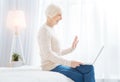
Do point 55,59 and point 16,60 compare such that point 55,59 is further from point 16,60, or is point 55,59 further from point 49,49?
point 16,60

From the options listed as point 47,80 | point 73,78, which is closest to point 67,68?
point 73,78

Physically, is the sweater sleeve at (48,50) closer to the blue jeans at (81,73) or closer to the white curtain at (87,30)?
the blue jeans at (81,73)

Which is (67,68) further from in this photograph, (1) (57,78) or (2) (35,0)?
(2) (35,0)

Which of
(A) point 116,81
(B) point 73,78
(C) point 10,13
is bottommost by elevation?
(A) point 116,81

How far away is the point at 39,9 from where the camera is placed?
13.4ft

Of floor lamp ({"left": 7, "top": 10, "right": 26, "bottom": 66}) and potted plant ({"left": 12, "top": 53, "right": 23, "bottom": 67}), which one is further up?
floor lamp ({"left": 7, "top": 10, "right": 26, "bottom": 66})

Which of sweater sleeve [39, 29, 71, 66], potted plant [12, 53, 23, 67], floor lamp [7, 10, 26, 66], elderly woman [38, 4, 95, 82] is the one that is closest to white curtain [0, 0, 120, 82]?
floor lamp [7, 10, 26, 66]

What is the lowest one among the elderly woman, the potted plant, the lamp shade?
the potted plant

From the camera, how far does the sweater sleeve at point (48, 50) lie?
7.84 feet

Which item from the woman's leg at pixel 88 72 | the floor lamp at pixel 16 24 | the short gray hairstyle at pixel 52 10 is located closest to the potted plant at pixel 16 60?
the floor lamp at pixel 16 24

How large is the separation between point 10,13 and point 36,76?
190 centimetres

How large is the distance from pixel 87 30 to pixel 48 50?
5.07 feet

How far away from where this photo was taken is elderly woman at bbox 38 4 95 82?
2287 mm

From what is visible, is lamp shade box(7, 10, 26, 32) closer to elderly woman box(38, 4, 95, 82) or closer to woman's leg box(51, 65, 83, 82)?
elderly woman box(38, 4, 95, 82)
